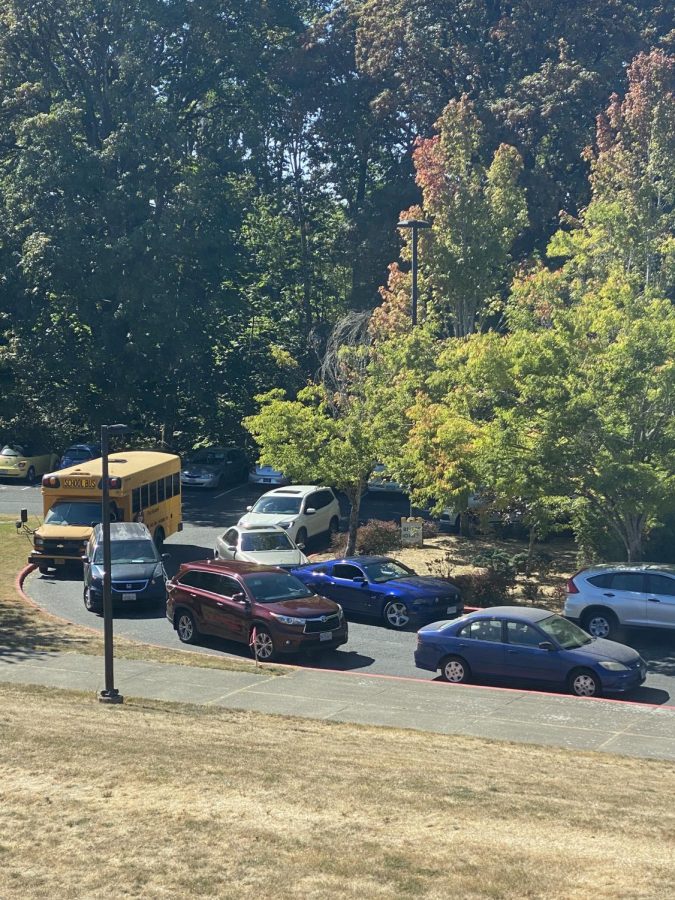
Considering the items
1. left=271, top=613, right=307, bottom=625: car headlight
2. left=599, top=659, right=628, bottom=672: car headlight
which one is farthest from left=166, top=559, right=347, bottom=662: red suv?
left=599, top=659, right=628, bottom=672: car headlight

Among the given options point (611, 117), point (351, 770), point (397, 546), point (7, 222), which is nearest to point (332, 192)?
point (7, 222)

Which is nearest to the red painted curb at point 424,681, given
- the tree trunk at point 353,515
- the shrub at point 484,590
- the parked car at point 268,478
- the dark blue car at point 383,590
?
the dark blue car at point 383,590

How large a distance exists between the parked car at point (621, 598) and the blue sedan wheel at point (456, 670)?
13.7 feet

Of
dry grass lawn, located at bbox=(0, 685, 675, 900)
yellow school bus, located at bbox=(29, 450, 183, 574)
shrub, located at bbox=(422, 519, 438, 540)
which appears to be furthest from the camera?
shrub, located at bbox=(422, 519, 438, 540)

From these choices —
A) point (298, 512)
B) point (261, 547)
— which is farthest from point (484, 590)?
point (298, 512)

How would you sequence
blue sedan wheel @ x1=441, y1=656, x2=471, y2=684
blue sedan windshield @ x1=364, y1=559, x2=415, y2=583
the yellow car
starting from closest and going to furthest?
blue sedan wheel @ x1=441, y1=656, x2=471, y2=684 < blue sedan windshield @ x1=364, y1=559, x2=415, y2=583 < the yellow car

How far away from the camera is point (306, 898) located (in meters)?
8.86

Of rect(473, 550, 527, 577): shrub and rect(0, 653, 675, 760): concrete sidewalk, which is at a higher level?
rect(473, 550, 527, 577): shrub

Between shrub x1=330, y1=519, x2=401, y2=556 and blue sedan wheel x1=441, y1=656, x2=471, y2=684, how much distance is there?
12179 mm

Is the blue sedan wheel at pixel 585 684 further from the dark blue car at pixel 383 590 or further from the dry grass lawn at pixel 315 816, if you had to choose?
the dark blue car at pixel 383 590

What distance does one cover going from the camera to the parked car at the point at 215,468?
47188 millimetres

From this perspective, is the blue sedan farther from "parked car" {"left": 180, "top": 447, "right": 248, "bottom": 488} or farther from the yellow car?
the yellow car

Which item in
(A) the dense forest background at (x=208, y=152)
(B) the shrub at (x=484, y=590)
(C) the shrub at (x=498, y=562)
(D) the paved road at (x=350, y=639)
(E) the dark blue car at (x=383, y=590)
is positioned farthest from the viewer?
(A) the dense forest background at (x=208, y=152)

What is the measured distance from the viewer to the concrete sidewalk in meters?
15.8
